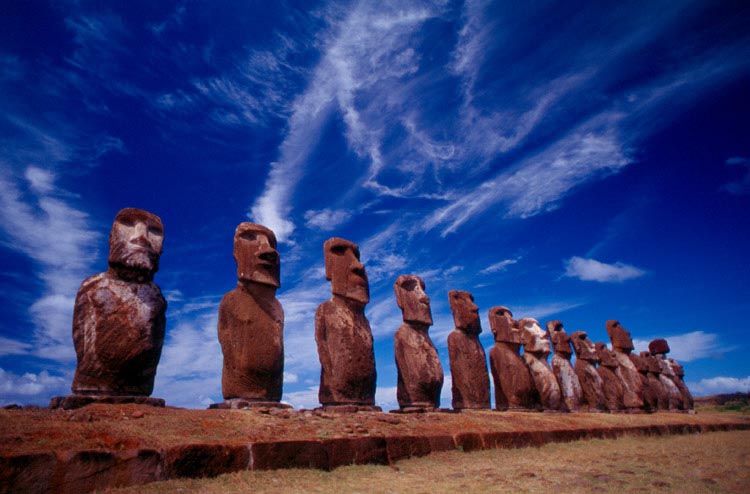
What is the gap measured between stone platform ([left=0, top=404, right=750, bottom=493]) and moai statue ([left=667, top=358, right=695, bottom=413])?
2028 centimetres

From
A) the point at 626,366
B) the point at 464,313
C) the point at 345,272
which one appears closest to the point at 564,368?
the point at 626,366

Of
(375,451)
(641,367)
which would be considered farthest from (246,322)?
(641,367)

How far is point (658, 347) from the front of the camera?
1020 inches

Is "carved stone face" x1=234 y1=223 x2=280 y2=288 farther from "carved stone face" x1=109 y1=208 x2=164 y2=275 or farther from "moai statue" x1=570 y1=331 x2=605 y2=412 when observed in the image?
"moai statue" x1=570 y1=331 x2=605 y2=412

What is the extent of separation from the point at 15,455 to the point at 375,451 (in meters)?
4.02

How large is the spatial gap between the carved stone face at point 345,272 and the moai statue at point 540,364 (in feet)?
23.8

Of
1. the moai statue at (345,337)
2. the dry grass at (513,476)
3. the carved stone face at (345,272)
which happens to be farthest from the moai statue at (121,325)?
the carved stone face at (345,272)

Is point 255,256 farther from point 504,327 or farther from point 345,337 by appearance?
point 504,327

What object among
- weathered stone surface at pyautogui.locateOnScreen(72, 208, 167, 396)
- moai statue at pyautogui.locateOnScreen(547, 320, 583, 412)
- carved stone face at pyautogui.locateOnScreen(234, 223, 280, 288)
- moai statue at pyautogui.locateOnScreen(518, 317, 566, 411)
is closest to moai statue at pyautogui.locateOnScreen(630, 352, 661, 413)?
moai statue at pyautogui.locateOnScreen(547, 320, 583, 412)

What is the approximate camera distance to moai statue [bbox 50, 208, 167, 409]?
692 cm

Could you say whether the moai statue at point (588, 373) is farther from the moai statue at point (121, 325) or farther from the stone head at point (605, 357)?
the moai statue at point (121, 325)

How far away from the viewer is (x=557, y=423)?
453 inches

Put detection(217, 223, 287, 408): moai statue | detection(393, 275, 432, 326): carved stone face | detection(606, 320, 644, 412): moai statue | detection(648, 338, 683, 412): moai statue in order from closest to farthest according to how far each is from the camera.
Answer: detection(217, 223, 287, 408): moai statue → detection(393, 275, 432, 326): carved stone face → detection(606, 320, 644, 412): moai statue → detection(648, 338, 683, 412): moai statue

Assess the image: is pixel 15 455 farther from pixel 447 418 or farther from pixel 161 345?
pixel 447 418
